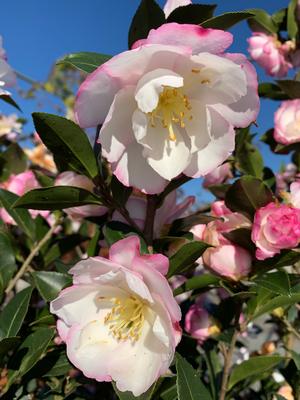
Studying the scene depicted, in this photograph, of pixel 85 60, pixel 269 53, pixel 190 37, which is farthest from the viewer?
pixel 269 53

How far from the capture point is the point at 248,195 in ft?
2.64

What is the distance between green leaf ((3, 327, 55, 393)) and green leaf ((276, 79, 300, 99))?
729mm

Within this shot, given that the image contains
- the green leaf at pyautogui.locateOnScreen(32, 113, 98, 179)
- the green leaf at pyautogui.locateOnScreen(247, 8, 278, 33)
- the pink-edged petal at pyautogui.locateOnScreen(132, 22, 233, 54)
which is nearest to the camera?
the pink-edged petal at pyautogui.locateOnScreen(132, 22, 233, 54)

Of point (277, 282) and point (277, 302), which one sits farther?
point (277, 302)

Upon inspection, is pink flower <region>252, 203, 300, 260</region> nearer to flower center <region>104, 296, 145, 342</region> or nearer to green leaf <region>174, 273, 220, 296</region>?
green leaf <region>174, 273, 220, 296</region>

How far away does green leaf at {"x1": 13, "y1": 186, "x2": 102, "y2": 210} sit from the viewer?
0.72 meters

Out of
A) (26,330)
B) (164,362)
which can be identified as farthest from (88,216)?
(164,362)

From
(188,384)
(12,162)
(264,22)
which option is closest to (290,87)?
(264,22)

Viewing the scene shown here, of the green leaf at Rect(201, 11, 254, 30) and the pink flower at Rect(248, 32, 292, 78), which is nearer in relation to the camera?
the green leaf at Rect(201, 11, 254, 30)

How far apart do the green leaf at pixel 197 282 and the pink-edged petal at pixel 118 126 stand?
0.27m

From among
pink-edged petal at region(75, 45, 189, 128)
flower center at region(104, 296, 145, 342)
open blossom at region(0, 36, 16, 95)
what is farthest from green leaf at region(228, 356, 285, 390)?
open blossom at region(0, 36, 16, 95)

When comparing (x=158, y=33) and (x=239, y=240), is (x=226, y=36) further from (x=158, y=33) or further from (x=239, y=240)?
(x=239, y=240)

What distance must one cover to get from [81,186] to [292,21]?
2.76 ft

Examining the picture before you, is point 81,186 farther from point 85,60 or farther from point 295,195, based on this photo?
point 295,195
